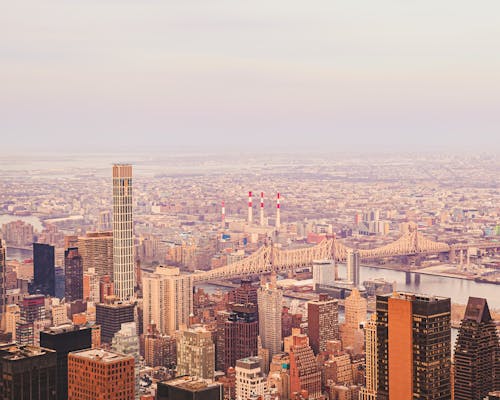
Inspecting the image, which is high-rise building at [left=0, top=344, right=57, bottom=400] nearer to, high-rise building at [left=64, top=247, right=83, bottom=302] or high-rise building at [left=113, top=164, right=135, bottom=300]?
high-rise building at [left=64, top=247, right=83, bottom=302]

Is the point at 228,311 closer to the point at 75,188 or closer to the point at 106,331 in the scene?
the point at 106,331

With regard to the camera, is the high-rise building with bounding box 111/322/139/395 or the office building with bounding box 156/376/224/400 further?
the high-rise building with bounding box 111/322/139/395

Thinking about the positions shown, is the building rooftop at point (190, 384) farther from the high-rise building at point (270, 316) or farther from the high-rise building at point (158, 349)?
the high-rise building at point (270, 316)

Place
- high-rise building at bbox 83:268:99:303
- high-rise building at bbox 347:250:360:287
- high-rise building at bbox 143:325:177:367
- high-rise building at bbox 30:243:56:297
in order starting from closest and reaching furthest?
high-rise building at bbox 143:325:177:367, high-rise building at bbox 83:268:99:303, high-rise building at bbox 30:243:56:297, high-rise building at bbox 347:250:360:287

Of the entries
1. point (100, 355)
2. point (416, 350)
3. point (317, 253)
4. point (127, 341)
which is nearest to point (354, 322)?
point (127, 341)

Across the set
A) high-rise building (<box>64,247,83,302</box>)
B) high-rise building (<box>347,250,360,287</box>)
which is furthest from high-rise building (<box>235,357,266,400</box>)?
high-rise building (<box>347,250,360,287</box>)

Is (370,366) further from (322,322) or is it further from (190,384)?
(322,322)
